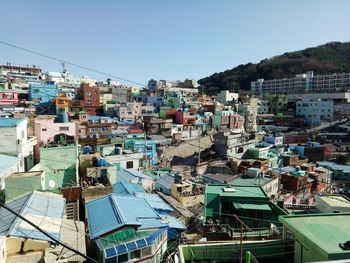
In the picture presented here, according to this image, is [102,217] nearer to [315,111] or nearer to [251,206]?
[251,206]

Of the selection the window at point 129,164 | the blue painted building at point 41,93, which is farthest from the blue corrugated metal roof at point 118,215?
the blue painted building at point 41,93

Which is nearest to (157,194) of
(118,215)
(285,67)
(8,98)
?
(118,215)

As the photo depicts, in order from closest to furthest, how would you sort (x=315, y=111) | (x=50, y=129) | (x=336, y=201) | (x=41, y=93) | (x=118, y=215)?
(x=118, y=215) → (x=336, y=201) → (x=50, y=129) → (x=41, y=93) → (x=315, y=111)

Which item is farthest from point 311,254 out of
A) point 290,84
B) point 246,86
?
point 246,86

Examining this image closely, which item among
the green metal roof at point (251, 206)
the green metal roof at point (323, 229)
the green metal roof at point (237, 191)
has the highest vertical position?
the green metal roof at point (323, 229)

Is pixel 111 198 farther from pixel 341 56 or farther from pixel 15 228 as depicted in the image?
pixel 341 56

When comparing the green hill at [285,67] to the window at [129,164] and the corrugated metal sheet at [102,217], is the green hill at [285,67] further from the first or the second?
the corrugated metal sheet at [102,217]
